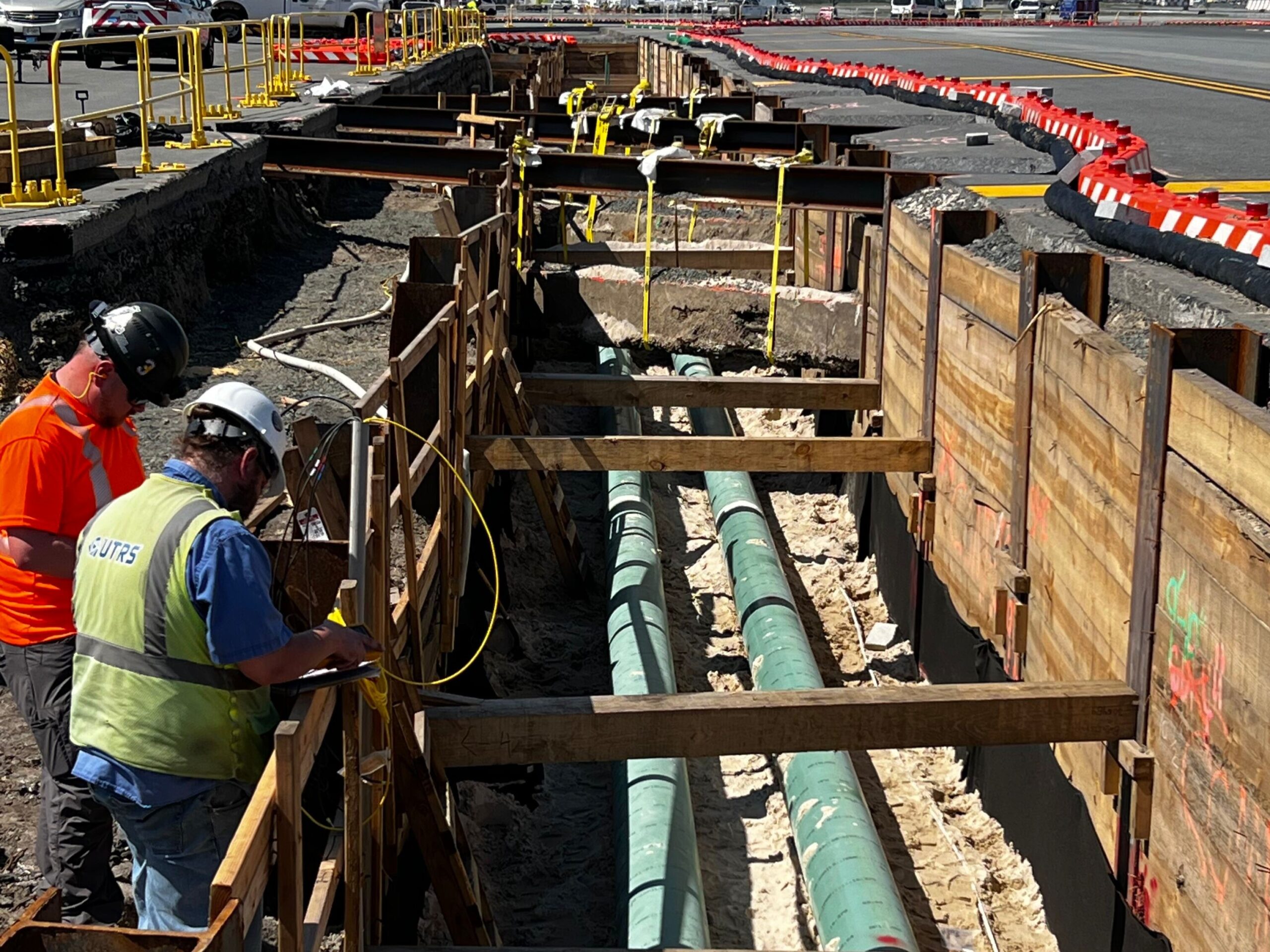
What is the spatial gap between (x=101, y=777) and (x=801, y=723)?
2689mm

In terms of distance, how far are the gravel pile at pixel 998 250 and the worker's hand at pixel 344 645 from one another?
17.9ft

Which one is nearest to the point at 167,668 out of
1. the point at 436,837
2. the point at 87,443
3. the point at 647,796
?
the point at 87,443

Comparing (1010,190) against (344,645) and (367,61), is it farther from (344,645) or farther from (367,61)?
(367,61)

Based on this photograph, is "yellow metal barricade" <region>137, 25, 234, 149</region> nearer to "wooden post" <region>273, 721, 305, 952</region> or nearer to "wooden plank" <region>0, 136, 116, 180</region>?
"wooden plank" <region>0, 136, 116, 180</region>

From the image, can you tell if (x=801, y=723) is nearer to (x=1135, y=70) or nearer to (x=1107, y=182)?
(x=1107, y=182)

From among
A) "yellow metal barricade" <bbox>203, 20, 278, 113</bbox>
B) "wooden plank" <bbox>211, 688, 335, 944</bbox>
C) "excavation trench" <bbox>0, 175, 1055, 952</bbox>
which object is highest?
"yellow metal barricade" <bbox>203, 20, 278, 113</bbox>

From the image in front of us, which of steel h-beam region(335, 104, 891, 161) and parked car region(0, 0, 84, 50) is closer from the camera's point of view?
steel h-beam region(335, 104, 891, 161)

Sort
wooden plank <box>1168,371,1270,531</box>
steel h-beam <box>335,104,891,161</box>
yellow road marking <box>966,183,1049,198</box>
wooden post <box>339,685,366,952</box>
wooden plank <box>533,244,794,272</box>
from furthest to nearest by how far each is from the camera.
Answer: steel h-beam <box>335,104,891,161</box> < wooden plank <box>533,244,794,272</box> < yellow road marking <box>966,183,1049,198</box> < wooden plank <box>1168,371,1270,531</box> < wooden post <box>339,685,366,952</box>

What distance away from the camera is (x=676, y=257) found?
11.9 metres

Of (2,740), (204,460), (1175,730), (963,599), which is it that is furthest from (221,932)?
(963,599)

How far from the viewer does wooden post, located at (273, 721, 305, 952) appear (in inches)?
122

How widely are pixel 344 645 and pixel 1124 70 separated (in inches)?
948

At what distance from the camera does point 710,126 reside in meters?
13.1

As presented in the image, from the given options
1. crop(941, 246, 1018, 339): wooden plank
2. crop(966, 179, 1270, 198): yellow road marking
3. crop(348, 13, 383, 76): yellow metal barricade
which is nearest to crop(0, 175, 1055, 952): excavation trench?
crop(966, 179, 1270, 198): yellow road marking
